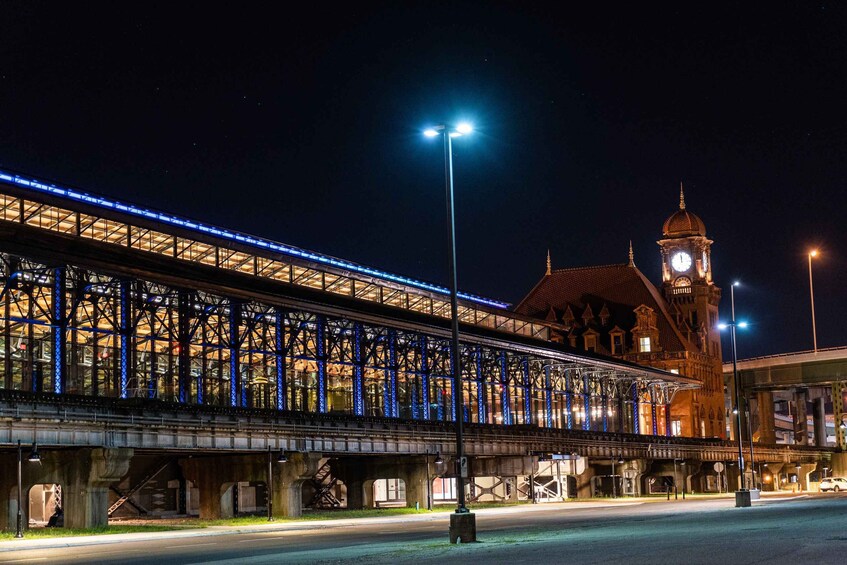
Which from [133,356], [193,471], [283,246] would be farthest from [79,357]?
[283,246]

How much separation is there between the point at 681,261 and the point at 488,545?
14049cm

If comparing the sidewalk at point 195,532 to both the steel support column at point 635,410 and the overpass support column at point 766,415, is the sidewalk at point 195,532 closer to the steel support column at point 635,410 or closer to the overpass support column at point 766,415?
the steel support column at point 635,410

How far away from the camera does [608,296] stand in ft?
555

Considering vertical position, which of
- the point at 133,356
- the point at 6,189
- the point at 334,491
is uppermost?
the point at 6,189

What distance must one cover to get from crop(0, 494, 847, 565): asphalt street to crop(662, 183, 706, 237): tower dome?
402 ft

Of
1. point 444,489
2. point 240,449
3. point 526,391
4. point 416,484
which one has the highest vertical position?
point 526,391

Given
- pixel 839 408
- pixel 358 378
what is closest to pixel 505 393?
pixel 358 378

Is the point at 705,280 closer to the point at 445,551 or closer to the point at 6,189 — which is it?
the point at 6,189

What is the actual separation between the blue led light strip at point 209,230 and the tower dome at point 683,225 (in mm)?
60462

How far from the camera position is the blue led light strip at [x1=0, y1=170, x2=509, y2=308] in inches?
2959

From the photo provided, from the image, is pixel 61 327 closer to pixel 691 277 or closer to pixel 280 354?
pixel 280 354

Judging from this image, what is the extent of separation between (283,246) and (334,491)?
1961cm

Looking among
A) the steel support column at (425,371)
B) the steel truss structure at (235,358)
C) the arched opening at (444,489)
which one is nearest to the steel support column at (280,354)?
the steel truss structure at (235,358)

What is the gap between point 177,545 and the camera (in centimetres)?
4159
